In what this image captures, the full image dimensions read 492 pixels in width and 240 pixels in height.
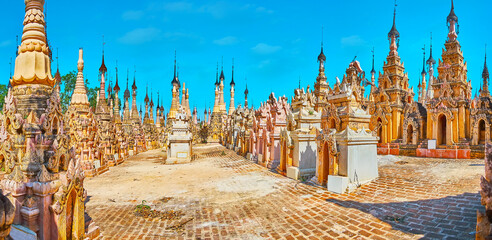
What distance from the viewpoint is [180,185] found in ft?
37.4

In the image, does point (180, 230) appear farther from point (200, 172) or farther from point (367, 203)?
point (200, 172)

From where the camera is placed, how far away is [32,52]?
18.4ft

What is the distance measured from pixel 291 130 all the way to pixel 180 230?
8.42 metres

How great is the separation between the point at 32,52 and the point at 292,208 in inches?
298

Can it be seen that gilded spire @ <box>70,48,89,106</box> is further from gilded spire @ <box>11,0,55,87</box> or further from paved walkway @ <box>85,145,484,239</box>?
gilded spire @ <box>11,0,55,87</box>

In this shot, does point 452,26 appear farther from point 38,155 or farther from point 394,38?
point 38,155

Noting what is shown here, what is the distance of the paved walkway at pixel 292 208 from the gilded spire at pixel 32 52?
3817mm

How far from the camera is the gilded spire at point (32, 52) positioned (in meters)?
5.59

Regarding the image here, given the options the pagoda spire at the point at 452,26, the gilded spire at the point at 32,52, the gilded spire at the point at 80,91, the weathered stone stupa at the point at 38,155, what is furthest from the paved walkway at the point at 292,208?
the pagoda spire at the point at 452,26

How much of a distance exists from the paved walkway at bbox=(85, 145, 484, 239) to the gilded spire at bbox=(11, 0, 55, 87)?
382 centimetres

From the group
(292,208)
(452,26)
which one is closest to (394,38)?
(452,26)

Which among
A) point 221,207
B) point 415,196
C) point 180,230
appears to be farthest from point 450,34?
point 180,230

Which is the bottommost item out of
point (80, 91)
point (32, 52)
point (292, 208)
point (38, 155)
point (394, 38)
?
point (292, 208)

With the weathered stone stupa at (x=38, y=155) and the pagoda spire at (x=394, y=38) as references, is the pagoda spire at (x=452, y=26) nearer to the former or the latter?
the pagoda spire at (x=394, y=38)
